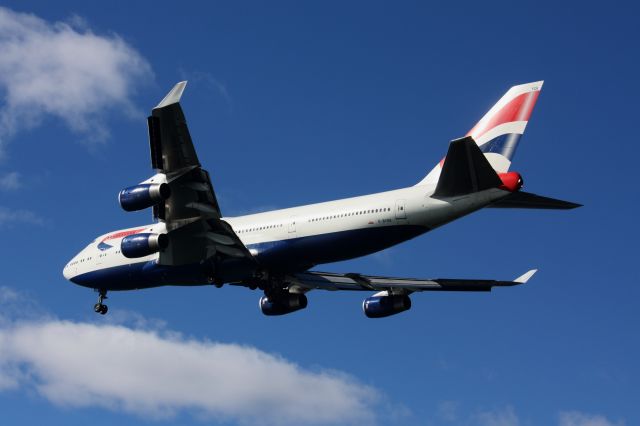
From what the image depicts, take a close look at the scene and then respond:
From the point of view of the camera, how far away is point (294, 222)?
110ft

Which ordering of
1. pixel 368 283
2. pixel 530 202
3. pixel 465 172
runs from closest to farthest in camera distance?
1. pixel 465 172
2. pixel 530 202
3. pixel 368 283

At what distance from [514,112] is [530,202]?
477 cm

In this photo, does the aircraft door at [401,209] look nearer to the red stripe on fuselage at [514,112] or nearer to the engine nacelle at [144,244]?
the red stripe on fuselage at [514,112]

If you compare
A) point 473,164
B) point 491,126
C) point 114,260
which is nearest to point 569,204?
point 473,164

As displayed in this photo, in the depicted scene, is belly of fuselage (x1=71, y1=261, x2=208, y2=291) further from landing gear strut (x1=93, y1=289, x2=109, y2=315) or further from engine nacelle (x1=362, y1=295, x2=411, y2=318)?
engine nacelle (x1=362, y1=295, x2=411, y2=318)

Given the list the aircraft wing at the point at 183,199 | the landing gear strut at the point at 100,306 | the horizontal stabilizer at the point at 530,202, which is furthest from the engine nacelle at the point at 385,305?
the landing gear strut at the point at 100,306

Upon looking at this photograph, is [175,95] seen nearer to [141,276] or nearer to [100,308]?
[141,276]

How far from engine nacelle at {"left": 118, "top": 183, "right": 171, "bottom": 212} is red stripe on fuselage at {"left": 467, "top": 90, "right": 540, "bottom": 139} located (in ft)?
38.6

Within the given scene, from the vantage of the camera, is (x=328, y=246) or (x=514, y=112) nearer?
(x=328, y=246)

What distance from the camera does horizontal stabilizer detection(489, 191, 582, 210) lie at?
96.6 ft

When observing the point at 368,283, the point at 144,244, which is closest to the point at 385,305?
the point at 368,283

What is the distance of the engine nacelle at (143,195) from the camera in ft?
98.9

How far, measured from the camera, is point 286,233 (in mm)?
33531

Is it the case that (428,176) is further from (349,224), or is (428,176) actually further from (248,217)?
(248,217)
